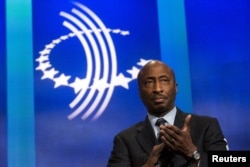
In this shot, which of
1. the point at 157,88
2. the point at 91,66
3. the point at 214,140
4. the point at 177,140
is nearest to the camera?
the point at 177,140

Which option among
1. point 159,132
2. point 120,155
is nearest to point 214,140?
point 159,132

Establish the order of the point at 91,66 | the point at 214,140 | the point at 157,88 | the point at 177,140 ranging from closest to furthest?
the point at 177,140, the point at 214,140, the point at 157,88, the point at 91,66

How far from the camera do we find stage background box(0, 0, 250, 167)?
254 centimetres

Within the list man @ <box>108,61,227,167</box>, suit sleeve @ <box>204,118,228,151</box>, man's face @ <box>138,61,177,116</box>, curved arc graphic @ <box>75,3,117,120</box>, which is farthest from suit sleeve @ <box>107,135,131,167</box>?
curved arc graphic @ <box>75,3,117,120</box>

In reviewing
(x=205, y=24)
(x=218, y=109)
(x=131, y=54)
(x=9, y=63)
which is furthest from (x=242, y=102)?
(x=9, y=63)

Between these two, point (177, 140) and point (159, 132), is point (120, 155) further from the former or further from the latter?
point (177, 140)

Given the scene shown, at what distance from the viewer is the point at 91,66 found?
8.60 ft

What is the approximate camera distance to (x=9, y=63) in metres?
2.56

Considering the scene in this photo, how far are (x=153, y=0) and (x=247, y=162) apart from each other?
185 centimetres

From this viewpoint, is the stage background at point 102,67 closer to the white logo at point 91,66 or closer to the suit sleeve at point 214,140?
the white logo at point 91,66

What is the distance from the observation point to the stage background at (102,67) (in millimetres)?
2545

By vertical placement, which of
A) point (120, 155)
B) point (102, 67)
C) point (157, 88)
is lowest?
point (120, 155)

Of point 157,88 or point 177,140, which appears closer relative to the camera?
point 177,140

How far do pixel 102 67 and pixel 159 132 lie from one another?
950mm
